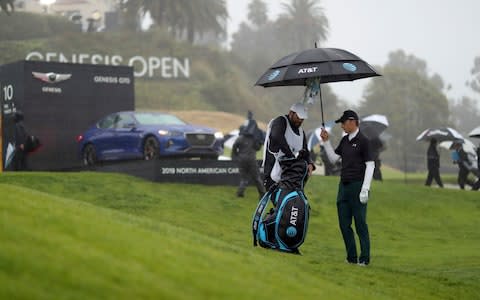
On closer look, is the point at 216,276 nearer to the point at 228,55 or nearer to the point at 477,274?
the point at 477,274

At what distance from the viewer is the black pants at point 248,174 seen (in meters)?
23.0

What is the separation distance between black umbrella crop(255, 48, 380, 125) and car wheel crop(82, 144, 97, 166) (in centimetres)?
1393

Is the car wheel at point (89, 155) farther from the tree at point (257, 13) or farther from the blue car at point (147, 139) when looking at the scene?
the tree at point (257, 13)

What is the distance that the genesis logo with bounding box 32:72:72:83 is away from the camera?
26.4 metres

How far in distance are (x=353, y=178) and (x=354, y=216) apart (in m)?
0.46

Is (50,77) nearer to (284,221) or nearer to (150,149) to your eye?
(150,149)

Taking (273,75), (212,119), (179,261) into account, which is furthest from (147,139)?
(212,119)

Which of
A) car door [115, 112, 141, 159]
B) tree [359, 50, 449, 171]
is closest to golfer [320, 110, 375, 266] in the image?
car door [115, 112, 141, 159]

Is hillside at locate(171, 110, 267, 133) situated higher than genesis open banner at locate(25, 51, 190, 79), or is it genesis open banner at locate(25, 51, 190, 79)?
genesis open banner at locate(25, 51, 190, 79)

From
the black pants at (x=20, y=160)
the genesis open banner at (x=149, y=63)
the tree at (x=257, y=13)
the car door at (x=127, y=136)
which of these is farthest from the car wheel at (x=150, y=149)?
the tree at (x=257, y=13)

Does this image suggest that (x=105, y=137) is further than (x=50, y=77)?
No

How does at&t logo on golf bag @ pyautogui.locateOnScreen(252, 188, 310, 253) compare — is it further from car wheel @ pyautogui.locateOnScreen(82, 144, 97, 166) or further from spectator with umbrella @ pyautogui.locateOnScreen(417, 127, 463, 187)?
spectator with umbrella @ pyautogui.locateOnScreen(417, 127, 463, 187)

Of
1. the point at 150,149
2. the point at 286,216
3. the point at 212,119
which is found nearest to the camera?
the point at 286,216

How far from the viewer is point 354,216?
40.2 feet
